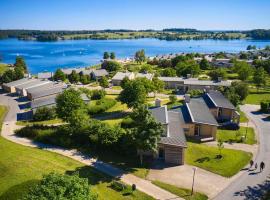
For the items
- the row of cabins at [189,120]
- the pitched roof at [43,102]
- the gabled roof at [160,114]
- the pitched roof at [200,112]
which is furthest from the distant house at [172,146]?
the pitched roof at [43,102]

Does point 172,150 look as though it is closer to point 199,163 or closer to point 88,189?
point 199,163

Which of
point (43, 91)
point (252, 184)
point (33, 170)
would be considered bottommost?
point (252, 184)

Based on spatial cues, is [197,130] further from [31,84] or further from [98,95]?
[31,84]

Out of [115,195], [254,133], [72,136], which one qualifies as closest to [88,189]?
[115,195]

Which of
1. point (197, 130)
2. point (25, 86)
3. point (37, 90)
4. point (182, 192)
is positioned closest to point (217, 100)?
point (197, 130)

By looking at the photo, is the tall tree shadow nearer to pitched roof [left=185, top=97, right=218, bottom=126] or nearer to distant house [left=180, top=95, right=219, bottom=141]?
distant house [left=180, top=95, right=219, bottom=141]

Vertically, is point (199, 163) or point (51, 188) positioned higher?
point (51, 188)
